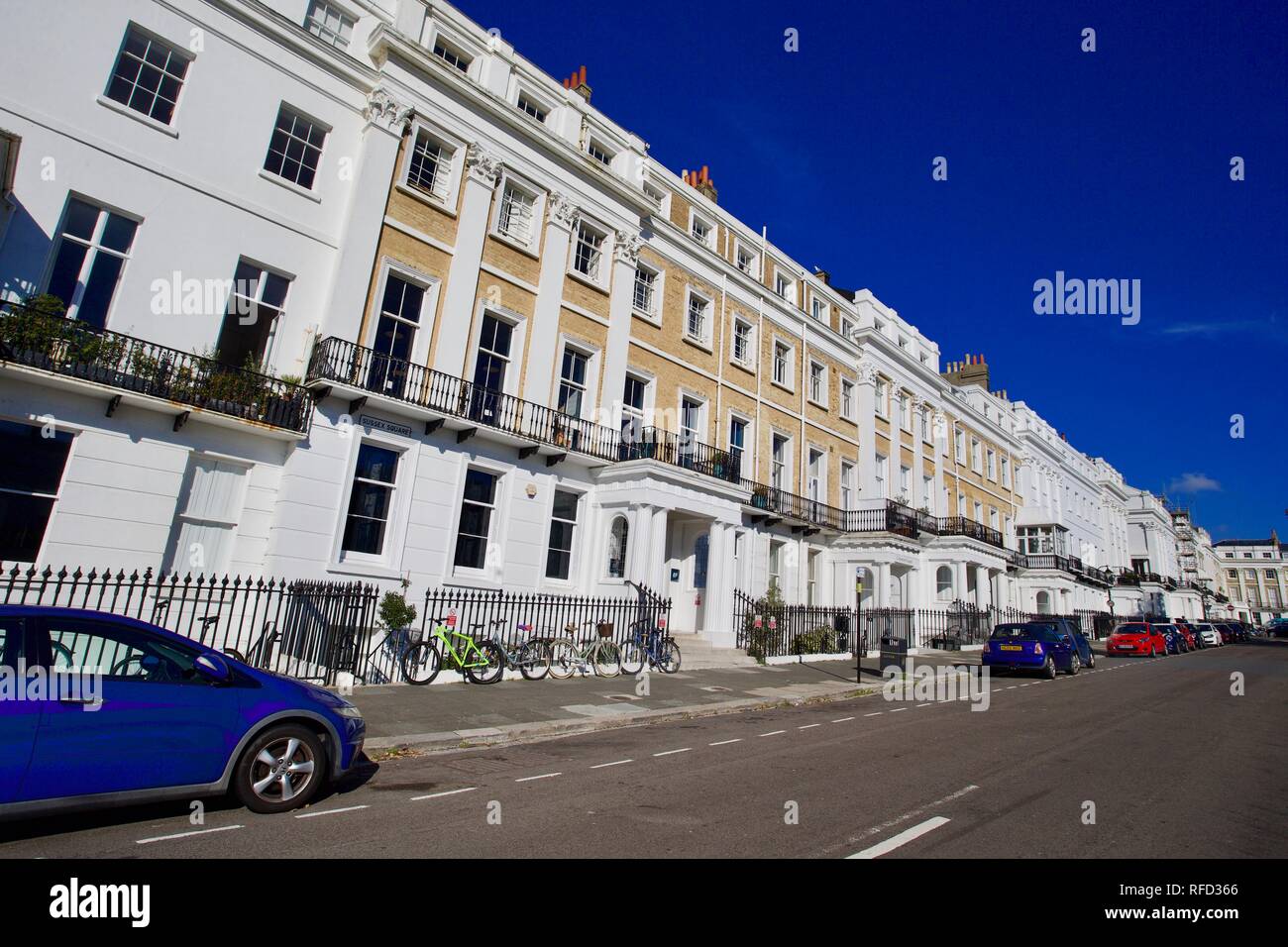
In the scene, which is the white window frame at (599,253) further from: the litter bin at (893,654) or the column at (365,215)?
the litter bin at (893,654)

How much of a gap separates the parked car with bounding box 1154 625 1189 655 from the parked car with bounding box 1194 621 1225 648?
24.7ft

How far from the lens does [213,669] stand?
5.23m

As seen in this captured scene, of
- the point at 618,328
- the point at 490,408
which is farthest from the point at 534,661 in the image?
the point at 618,328

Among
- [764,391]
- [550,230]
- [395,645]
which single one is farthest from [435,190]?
[764,391]

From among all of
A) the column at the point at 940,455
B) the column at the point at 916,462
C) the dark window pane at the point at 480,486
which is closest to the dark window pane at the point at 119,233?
the dark window pane at the point at 480,486

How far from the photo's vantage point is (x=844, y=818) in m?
5.54

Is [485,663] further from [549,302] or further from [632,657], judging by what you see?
[549,302]

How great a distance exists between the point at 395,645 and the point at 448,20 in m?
16.2

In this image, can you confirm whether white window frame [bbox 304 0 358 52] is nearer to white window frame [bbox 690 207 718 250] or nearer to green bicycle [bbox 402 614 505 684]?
white window frame [bbox 690 207 718 250]

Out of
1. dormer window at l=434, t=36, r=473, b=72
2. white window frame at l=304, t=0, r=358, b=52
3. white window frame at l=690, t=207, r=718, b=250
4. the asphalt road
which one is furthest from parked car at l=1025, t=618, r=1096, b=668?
white window frame at l=304, t=0, r=358, b=52

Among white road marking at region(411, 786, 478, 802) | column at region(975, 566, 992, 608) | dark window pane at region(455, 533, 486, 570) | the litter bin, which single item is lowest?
white road marking at region(411, 786, 478, 802)

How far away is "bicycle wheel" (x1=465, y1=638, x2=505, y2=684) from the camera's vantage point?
12.8 metres

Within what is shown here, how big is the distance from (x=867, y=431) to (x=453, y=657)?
2336cm

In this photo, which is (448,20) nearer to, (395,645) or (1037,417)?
(395,645)
